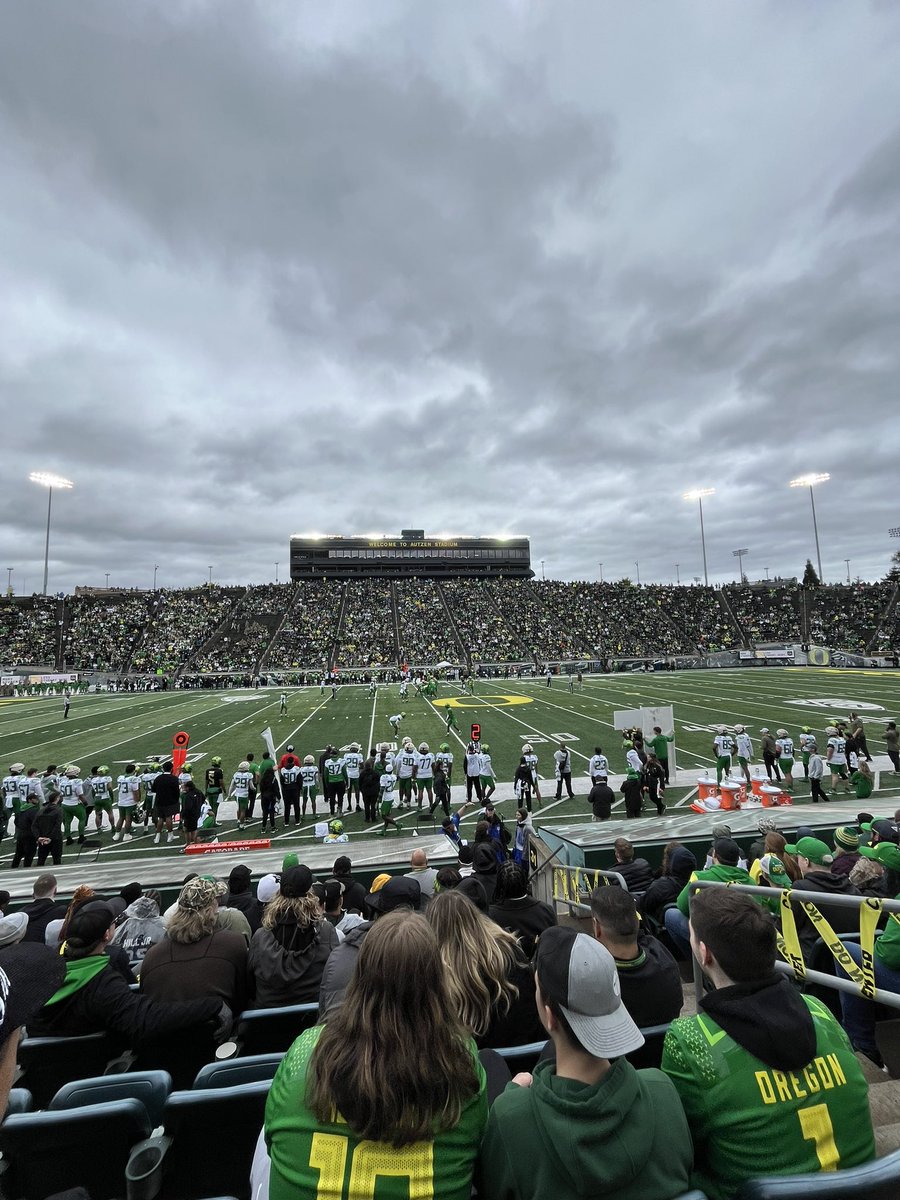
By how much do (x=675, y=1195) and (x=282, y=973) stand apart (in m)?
2.94

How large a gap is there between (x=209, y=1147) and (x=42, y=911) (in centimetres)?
426

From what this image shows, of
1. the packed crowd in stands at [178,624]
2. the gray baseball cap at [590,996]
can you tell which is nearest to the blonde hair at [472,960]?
the gray baseball cap at [590,996]

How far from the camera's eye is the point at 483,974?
9.96 feet

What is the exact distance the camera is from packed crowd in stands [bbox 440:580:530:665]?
66125mm

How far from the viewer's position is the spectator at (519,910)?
420 cm

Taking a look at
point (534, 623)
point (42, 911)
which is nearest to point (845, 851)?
point (42, 911)

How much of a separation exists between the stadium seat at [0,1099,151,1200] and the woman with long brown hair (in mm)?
1079

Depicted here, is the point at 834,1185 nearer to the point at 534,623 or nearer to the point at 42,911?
the point at 42,911

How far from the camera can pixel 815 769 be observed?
49.2 feet

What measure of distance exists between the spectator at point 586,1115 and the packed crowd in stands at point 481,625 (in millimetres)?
61135

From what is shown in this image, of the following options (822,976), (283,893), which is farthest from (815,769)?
(283,893)

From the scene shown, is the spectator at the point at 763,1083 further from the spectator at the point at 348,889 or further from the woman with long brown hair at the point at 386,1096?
the spectator at the point at 348,889

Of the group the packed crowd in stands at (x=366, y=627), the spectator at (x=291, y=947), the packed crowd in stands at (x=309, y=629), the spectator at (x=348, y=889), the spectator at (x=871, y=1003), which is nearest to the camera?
the spectator at (x=871, y=1003)

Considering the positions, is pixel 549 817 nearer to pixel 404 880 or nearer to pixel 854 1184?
pixel 404 880
